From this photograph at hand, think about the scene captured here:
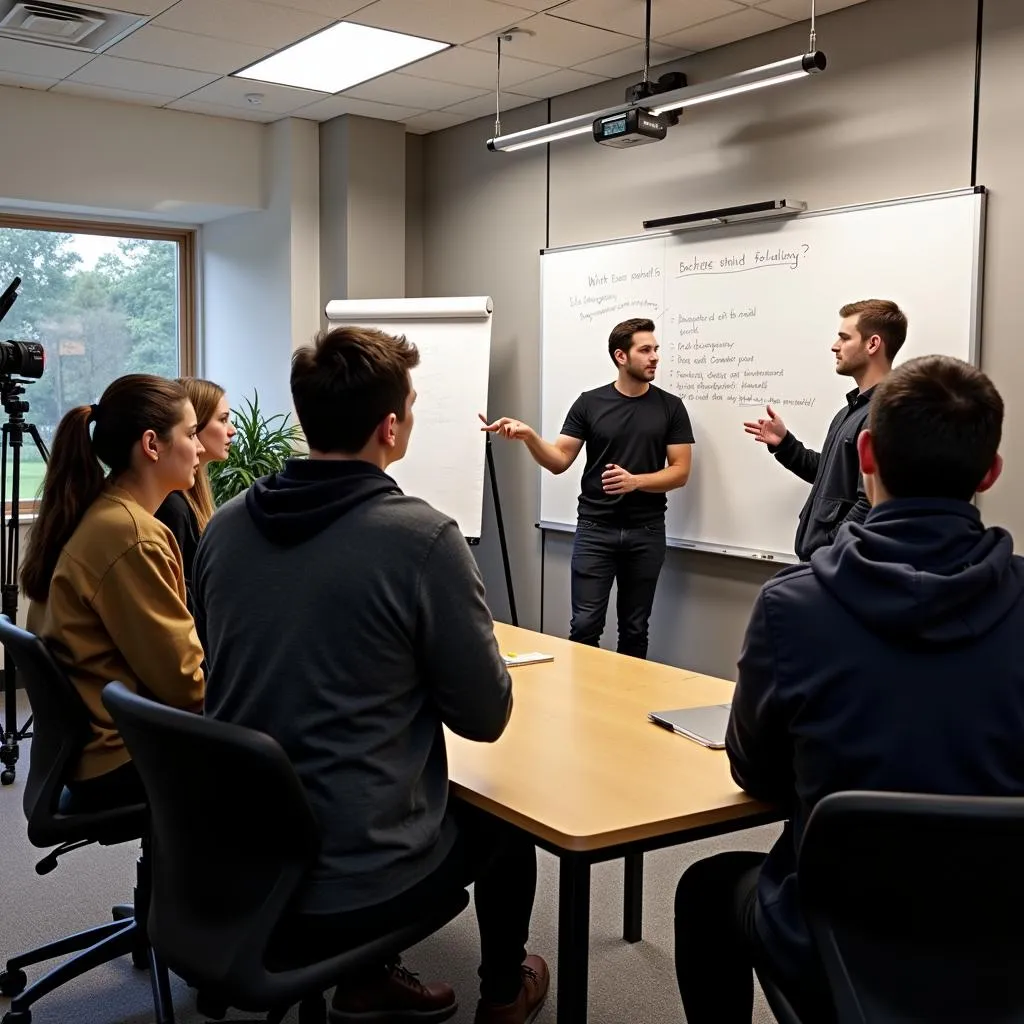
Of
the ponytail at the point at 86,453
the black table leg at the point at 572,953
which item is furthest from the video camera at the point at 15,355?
the black table leg at the point at 572,953

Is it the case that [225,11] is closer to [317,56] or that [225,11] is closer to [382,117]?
[317,56]

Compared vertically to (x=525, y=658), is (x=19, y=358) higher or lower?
higher

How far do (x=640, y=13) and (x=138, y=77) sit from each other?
2.29 m

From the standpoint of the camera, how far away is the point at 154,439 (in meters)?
2.33

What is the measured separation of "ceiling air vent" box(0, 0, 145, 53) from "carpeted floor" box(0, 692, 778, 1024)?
2.85 meters

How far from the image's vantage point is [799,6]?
3990 mm

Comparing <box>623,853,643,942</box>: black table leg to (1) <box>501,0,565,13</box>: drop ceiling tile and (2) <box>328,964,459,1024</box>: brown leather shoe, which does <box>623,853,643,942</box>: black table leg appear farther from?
(1) <box>501,0,565,13</box>: drop ceiling tile

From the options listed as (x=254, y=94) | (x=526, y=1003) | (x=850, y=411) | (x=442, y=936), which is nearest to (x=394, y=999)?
(x=526, y=1003)

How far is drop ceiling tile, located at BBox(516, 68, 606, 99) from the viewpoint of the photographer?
491 cm

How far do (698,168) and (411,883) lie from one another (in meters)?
3.62

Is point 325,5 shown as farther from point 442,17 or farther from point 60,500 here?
point 60,500

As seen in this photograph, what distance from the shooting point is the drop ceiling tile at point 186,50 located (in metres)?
4.43

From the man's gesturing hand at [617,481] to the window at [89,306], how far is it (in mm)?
2968

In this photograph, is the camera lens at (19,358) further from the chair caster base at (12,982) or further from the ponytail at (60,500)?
the chair caster base at (12,982)
